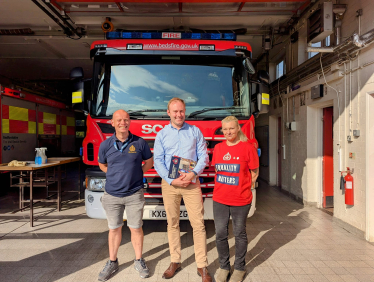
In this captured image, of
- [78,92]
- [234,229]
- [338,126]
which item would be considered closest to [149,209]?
[234,229]

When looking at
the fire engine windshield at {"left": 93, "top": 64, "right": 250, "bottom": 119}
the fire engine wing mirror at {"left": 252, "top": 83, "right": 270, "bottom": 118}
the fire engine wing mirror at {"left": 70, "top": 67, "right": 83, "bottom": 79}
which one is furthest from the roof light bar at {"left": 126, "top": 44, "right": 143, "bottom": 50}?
the fire engine wing mirror at {"left": 252, "top": 83, "right": 270, "bottom": 118}

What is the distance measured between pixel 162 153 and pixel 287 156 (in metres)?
5.57

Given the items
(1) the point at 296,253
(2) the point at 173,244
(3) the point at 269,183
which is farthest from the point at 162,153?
(3) the point at 269,183

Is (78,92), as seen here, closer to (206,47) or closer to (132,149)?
(132,149)

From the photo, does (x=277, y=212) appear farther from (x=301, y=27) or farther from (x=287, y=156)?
(x=301, y=27)

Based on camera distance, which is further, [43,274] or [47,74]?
[47,74]

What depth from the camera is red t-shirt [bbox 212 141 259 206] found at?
2.97 metres

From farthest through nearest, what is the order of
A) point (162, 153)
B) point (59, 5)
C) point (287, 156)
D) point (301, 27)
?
point (287, 156) → point (301, 27) → point (59, 5) → point (162, 153)

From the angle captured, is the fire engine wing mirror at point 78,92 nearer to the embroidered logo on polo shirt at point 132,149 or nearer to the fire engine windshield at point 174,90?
the fire engine windshield at point 174,90

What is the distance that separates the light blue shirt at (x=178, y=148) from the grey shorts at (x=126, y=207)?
0.40 m

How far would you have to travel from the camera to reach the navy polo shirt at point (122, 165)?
3.07 meters

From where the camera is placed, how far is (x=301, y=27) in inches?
264

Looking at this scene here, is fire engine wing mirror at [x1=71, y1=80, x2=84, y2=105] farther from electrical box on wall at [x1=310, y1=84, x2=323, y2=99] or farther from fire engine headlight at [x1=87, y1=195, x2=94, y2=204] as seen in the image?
electrical box on wall at [x1=310, y1=84, x2=323, y2=99]

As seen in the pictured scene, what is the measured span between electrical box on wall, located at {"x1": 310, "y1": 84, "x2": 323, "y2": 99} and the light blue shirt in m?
3.74
